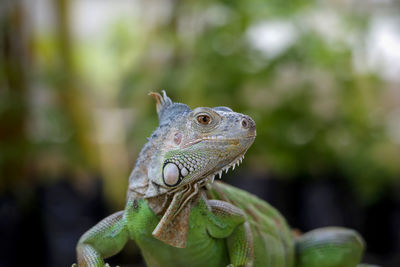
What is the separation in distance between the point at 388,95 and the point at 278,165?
57.0 inches

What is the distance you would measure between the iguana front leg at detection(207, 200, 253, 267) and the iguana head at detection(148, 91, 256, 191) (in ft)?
0.50

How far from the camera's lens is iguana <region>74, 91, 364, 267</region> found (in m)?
1.16

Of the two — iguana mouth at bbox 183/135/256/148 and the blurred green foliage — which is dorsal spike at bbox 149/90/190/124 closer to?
iguana mouth at bbox 183/135/256/148

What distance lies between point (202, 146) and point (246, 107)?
2439 mm

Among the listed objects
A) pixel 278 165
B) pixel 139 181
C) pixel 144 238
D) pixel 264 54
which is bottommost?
pixel 278 165

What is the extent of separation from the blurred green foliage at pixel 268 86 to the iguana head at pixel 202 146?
2245 millimetres

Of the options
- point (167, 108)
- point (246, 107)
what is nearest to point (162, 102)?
point (167, 108)

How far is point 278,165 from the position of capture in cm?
408

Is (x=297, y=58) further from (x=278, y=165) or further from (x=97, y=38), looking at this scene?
(x=97, y=38)

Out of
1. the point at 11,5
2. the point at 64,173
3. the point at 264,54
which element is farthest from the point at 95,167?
the point at 264,54

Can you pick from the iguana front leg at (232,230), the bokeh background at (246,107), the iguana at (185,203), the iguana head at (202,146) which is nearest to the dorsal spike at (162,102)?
the iguana at (185,203)

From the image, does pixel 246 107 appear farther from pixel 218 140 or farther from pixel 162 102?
pixel 218 140

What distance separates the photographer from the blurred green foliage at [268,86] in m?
3.92

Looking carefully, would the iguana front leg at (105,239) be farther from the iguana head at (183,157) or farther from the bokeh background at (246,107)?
the bokeh background at (246,107)
